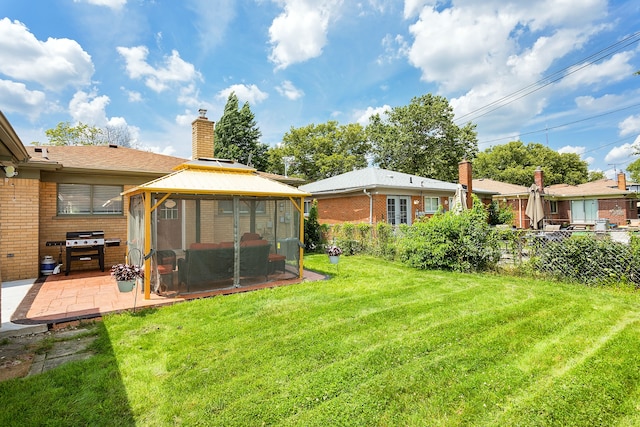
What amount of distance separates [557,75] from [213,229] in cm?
Result: 1833

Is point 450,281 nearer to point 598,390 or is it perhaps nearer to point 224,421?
point 598,390

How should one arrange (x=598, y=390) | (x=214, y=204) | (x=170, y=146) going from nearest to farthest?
(x=598, y=390)
(x=214, y=204)
(x=170, y=146)

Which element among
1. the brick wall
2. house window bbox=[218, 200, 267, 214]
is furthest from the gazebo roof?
the brick wall

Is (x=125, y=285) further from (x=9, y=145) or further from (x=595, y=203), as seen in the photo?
(x=595, y=203)

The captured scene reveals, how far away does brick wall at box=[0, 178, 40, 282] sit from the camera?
7479 mm

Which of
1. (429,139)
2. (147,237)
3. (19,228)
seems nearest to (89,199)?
(19,228)

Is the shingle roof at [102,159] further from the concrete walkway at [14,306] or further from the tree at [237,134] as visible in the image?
the tree at [237,134]

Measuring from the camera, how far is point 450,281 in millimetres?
7277

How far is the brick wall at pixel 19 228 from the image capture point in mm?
7479

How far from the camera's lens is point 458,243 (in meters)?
8.51

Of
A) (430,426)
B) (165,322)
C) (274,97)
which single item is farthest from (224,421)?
(274,97)

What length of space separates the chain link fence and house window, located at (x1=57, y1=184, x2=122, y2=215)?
11.2m

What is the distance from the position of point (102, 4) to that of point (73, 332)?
30.5 ft

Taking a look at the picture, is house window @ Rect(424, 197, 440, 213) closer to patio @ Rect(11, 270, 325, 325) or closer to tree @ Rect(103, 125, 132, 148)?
patio @ Rect(11, 270, 325, 325)
